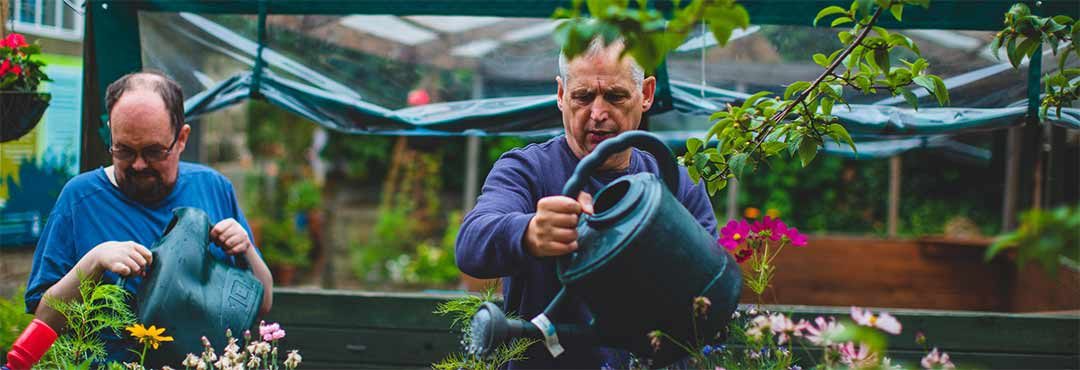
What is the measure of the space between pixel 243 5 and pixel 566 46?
2.28 metres

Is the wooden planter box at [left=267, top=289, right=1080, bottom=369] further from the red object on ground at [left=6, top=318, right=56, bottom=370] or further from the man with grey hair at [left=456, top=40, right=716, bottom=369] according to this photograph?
the red object on ground at [left=6, top=318, right=56, bottom=370]

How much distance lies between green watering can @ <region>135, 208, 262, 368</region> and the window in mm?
1545

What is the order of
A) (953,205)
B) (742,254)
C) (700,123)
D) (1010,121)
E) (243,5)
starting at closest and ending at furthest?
(742,254)
(1010,121)
(243,5)
(700,123)
(953,205)

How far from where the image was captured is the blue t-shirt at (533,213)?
138cm

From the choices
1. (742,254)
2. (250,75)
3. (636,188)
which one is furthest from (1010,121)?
(250,75)

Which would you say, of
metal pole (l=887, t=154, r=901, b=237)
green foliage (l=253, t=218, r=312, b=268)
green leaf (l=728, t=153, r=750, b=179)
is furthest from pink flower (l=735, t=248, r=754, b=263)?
green foliage (l=253, t=218, r=312, b=268)

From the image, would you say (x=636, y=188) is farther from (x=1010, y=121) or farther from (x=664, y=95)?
(x=1010, y=121)

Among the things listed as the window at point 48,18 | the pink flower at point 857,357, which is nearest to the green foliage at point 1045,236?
the pink flower at point 857,357

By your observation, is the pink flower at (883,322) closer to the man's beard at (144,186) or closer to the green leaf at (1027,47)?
the green leaf at (1027,47)

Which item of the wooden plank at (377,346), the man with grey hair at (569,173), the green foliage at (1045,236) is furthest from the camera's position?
the wooden plank at (377,346)

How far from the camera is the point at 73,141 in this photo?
10.4 feet

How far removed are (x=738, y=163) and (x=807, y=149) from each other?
0.55 feet

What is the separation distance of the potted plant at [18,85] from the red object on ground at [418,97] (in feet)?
3.95

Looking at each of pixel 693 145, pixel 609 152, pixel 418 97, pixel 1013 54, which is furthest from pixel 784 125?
pixel 418 97
